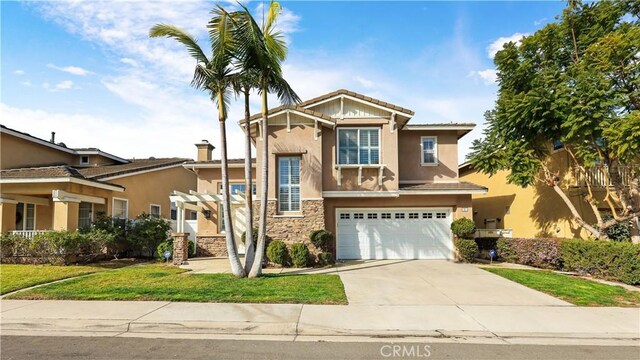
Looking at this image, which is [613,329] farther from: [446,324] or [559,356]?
[446,324]

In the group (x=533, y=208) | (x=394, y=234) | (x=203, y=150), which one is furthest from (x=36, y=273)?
(x=533, y=208)

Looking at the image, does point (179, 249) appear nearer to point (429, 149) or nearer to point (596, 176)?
point (429, 149)

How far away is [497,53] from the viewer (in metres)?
14.2

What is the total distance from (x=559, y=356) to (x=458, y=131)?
12.8m

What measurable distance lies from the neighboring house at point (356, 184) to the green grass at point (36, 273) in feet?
14.6

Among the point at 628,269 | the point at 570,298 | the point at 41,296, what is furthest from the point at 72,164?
the point at 628,269

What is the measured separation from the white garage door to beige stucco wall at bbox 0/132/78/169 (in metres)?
15.6

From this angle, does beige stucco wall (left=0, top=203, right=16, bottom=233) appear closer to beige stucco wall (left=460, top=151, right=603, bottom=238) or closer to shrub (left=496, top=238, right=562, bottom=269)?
shrub (left=496, top=238, right=562, bottom=269)

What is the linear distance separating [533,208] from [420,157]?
224 inches

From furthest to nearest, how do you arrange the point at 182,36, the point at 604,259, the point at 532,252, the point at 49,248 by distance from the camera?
1. the point at 532,252
2. the point at 49,248
3. the point at 604,259
4. the point at 182,36

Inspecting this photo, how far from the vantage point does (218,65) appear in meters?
10.5

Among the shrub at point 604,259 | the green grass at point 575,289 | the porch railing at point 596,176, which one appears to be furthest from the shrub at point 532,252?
the porch railing at point 596,176

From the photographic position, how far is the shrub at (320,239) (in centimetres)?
1389

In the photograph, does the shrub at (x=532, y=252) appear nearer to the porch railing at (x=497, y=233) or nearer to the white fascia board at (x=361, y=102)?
the porch railing at (x=497, y=233)
